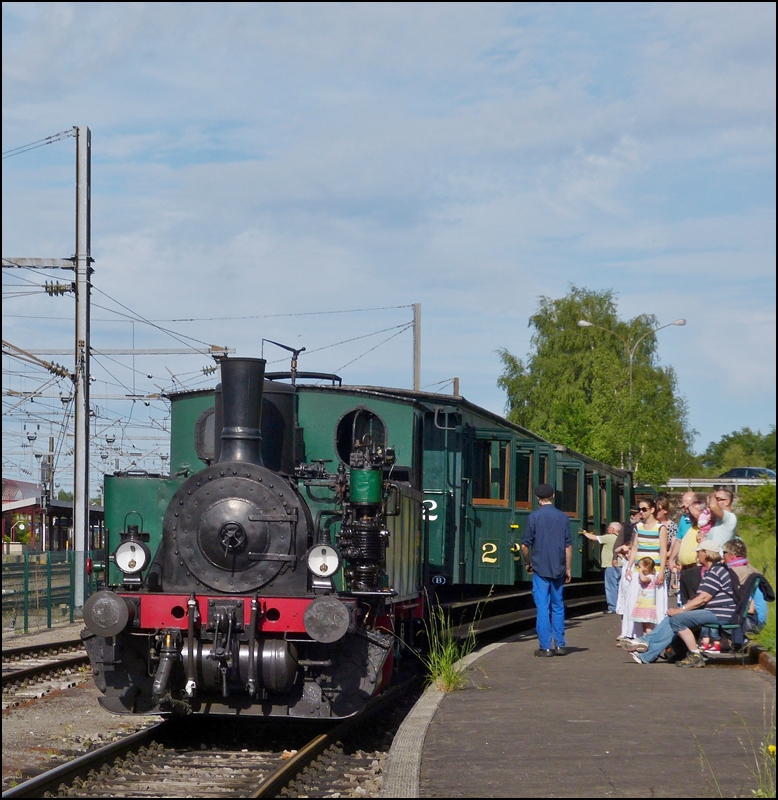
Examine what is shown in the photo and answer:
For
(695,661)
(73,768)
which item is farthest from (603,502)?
(73,768)

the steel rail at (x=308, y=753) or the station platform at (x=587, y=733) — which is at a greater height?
the station platform at (x=587, y=733)

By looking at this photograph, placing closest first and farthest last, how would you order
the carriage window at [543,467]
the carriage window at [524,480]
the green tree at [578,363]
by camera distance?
the carriage window at [524,480] < the carriage window at [543,467] < the green tree at [578,363]

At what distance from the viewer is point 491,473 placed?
1345 centimetres

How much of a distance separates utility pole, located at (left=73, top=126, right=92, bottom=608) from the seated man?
10193mm

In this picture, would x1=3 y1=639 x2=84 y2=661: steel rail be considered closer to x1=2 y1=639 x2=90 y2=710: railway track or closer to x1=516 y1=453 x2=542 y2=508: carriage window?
x1=2 y1=639 x2=90 y2=710: railway track

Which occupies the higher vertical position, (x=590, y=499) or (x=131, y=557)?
(x=590, y=499)

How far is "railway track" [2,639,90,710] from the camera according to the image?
11312 millimetres

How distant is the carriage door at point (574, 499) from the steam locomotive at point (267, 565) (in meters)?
7.93

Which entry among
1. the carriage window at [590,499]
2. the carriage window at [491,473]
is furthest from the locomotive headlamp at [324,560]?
the carriage window at [590,499]

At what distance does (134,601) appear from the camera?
7926mm

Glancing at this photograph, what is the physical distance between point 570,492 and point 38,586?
9775 mm

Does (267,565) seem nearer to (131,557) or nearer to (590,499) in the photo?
(131,557)

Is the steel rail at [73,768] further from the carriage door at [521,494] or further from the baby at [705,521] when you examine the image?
the baby at [705,521]

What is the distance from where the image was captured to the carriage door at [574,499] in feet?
57.8
